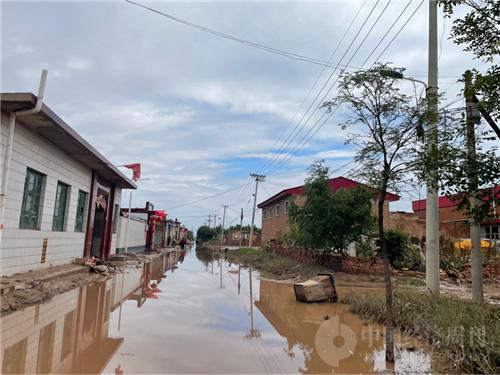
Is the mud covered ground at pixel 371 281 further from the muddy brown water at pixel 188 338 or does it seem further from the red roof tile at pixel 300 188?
the red roof tile at pixel 300 188

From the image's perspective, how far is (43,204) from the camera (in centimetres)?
1087

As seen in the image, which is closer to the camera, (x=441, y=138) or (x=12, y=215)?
(x=441, y=138)

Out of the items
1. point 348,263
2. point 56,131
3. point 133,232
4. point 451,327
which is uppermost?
point 56,131

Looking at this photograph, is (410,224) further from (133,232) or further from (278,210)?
(133,232)

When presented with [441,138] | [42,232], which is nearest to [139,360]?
[441,138]

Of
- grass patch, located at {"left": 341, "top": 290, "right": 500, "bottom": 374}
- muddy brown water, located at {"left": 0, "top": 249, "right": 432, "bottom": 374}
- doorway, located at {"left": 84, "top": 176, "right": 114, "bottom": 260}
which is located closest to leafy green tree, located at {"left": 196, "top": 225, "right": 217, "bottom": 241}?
doorway, located at {"left": 84, "top": 176, "right": 114, "bottom": 260}

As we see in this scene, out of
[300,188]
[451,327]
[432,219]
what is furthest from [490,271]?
[300,188]

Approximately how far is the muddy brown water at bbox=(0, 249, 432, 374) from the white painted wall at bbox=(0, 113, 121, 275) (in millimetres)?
1828

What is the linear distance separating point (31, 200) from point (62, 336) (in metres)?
6.00

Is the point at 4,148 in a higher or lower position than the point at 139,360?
higher

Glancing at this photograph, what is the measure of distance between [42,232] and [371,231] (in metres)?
12.4

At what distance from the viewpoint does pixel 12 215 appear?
29.8 feet

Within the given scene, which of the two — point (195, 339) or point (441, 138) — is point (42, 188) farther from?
point (441, 138)

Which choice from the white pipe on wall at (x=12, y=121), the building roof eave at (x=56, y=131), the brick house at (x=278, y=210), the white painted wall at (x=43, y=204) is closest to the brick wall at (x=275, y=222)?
the brick house at (x=278, y=210)
